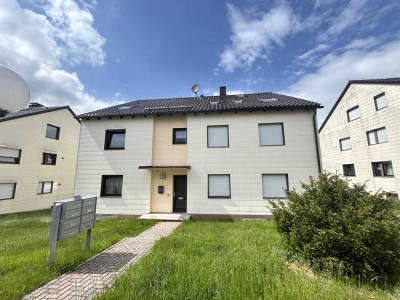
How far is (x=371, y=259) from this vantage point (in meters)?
3.71

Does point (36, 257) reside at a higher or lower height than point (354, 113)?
lower

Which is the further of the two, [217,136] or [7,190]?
[7,190]

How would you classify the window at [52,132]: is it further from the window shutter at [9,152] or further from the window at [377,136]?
Answer: the window at [377,136]

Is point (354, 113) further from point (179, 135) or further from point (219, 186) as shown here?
point (179, 135)

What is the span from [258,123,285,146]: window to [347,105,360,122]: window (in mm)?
12681

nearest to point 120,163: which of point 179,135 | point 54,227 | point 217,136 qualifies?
point 179,135

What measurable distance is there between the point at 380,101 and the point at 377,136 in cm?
295

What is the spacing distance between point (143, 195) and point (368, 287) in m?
10.2

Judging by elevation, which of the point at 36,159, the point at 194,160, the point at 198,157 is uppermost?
the point at 36,159

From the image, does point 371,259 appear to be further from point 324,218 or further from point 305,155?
point 305,155

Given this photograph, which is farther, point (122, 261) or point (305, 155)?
point (305, 155)

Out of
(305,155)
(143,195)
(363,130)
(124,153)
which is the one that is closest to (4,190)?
(124,153)

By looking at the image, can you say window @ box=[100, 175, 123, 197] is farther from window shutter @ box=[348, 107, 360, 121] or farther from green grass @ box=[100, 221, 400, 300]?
window shutter @ box=[348, 107, 360, 121]

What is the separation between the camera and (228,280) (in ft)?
10.8
